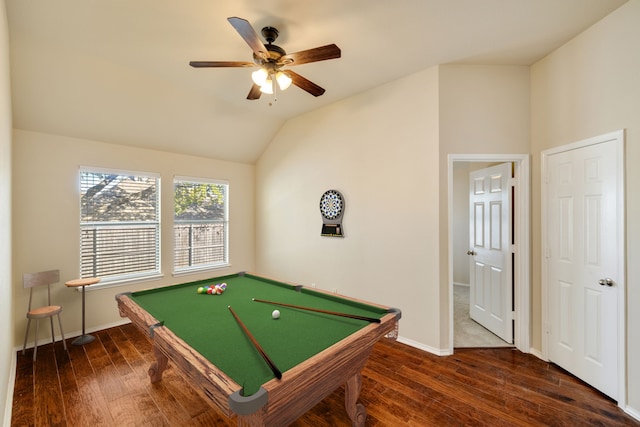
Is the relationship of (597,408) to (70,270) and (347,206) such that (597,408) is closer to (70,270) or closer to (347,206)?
(347,206)

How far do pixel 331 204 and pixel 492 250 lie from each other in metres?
2.08

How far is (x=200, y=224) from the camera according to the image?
445cm

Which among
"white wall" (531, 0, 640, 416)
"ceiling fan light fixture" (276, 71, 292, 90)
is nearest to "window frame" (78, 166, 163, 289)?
"ceiling fan light fixture" (276, 71, 292, 90)

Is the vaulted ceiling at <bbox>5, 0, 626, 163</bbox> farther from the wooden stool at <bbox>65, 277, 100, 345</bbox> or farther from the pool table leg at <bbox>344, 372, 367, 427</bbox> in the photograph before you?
the pool table leg at <bbox>344, 372, 367, 427</bbox>

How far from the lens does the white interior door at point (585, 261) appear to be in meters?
2.10

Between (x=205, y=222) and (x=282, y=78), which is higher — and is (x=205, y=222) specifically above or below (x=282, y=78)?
below

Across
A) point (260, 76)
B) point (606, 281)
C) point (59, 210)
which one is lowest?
point (606, 281)

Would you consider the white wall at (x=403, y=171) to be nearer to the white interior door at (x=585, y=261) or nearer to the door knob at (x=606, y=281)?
the white interior door at (x=585, y=261)

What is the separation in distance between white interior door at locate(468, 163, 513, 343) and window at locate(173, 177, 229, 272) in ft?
12.9

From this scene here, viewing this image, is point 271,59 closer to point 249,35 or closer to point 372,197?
point 249,35

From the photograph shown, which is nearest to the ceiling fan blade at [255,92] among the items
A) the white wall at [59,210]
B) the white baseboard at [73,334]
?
the white wall at [59,210]

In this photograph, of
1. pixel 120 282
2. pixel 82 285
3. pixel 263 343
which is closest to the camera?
pixel 263 343

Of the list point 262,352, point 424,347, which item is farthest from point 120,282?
point 424,347

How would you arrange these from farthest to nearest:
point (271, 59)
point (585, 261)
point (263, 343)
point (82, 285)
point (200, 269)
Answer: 1. point (200, 269)
2. point (82, 285)
3. point (585, 261)
4. point (271, 59)
5. point (263, 343)
